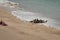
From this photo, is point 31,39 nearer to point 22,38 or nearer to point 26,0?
point 22,38

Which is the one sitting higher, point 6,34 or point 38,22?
point 6,34

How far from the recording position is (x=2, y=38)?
4.81 metres

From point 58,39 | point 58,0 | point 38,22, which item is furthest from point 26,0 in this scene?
point 58,39

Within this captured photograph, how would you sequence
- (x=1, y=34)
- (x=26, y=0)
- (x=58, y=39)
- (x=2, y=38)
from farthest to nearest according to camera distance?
(x=26, y=0)
(x=58, y=39)
(x=1, y=34)
(x=2, y=38)

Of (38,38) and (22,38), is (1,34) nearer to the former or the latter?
(22,38)

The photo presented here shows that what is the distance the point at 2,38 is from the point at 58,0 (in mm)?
19868

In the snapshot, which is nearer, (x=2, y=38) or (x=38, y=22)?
(x=2, y=38)

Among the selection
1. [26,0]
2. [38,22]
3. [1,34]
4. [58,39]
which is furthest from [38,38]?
[26,0]

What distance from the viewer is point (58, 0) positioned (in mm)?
24047

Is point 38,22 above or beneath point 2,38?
beneath

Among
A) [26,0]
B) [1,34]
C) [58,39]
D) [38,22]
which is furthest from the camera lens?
[26,0]

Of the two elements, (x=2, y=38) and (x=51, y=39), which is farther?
(x=51, y=39)

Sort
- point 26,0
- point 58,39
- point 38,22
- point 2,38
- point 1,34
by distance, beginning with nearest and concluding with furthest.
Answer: point 2,38 < point 1,34 < point 58,39 < point 38,22 < point 26,0

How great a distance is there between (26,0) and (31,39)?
59.6 feet
